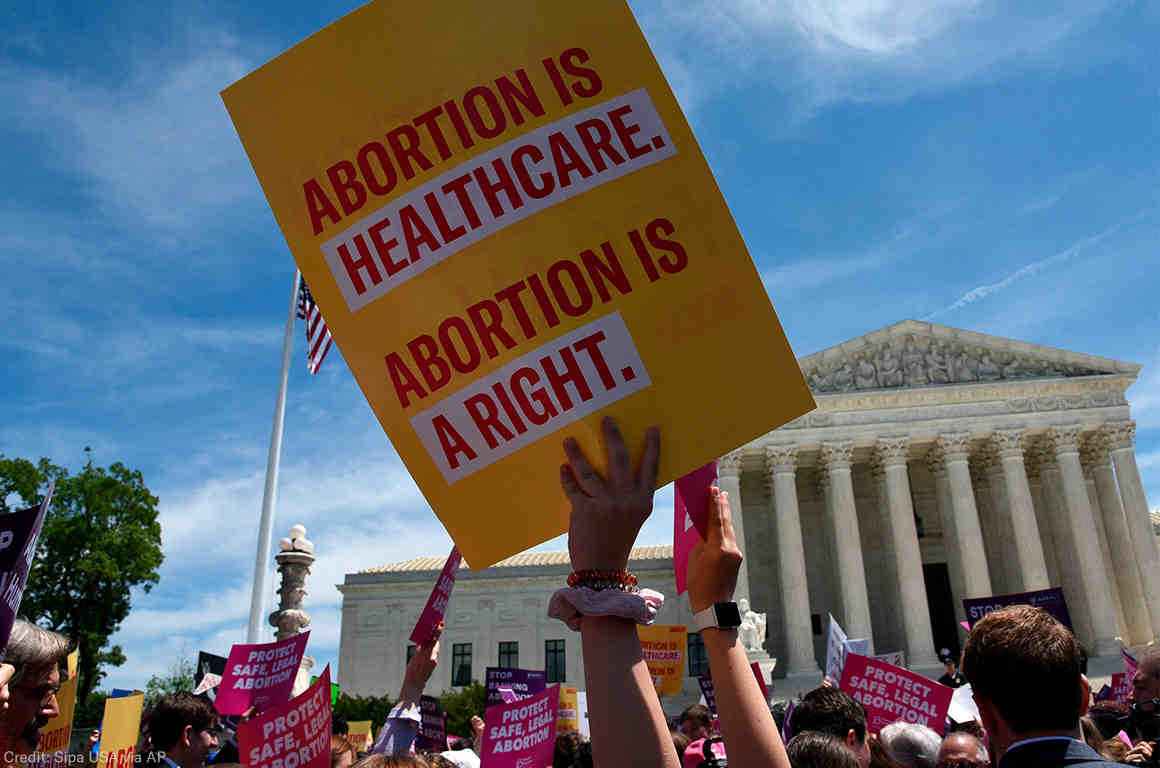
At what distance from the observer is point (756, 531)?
47562 millimetres

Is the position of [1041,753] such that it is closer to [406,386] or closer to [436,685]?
[406,386]

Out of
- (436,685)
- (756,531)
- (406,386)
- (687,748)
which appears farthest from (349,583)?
(406,386)

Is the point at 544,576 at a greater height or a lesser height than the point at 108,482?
lesser

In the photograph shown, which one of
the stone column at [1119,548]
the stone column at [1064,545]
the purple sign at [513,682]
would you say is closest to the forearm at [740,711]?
the purple sign at [513,682]

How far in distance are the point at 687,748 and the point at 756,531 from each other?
1622 inches

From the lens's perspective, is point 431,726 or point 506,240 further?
point 431,726

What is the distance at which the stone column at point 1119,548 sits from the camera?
41969 millimetres

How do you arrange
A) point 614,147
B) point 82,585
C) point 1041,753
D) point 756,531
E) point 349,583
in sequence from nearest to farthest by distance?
point 1041,753
point 614,147
point 82,585
point 756,531
point 349,583

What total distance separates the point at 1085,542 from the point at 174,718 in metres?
43.8

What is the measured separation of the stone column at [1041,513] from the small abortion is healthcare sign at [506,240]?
47657 mm

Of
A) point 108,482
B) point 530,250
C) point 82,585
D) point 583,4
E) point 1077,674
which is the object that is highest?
point 108,482

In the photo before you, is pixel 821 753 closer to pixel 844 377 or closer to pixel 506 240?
pixel 506 240

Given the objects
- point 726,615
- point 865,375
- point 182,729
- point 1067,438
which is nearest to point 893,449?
point 865,375

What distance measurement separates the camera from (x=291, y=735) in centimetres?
608
